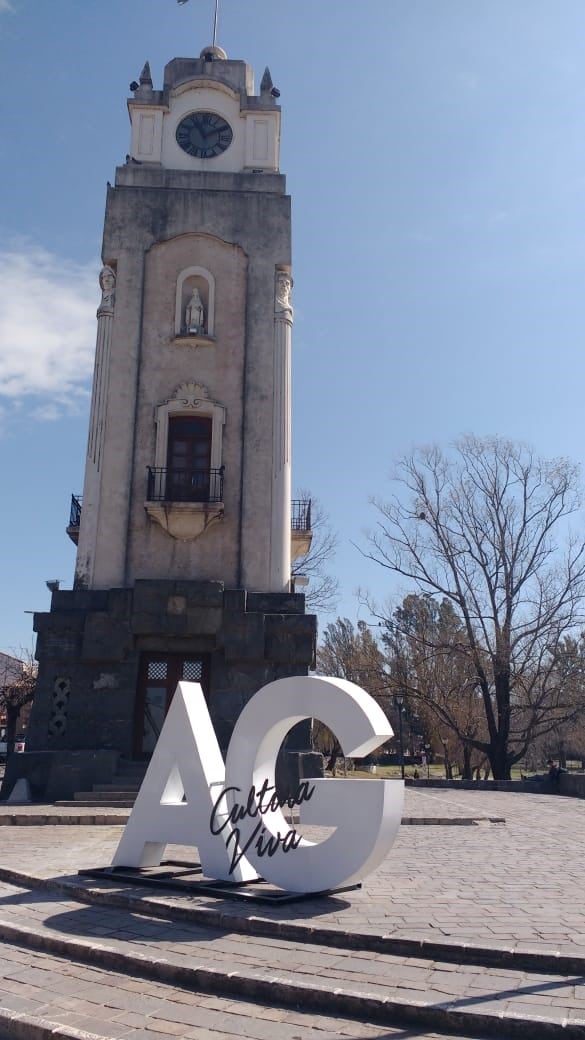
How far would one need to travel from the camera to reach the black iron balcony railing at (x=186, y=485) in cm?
2012

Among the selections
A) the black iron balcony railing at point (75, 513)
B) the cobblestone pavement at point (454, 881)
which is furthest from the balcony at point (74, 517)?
the cobblestone pavement at point (454, 881)

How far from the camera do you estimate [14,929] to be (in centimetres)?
703

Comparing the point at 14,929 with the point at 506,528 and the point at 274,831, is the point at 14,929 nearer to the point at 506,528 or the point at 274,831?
the point at 274,831

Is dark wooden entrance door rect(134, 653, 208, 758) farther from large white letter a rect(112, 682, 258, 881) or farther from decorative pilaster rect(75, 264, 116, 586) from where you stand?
large white letter a rect(112, 682, 258, 881)

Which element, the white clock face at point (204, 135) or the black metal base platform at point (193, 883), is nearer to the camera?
the black metal base platform at point (193, 883)

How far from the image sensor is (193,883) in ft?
27.4

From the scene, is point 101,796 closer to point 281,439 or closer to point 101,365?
point 281,439

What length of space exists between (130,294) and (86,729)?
10.9 metres

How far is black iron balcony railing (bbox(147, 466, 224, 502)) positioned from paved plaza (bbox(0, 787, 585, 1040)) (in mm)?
11217

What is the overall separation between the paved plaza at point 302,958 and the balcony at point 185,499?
420 inches

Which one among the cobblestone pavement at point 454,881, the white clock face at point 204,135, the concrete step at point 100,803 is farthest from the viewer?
the white clock face at point 204,135

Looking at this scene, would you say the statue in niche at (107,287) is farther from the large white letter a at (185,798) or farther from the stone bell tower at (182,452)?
the large white letter a at (185,798)

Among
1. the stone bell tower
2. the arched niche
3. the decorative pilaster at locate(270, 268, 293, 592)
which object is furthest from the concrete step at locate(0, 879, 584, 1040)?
the arched niche

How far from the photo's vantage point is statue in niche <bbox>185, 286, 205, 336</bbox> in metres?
21.2
